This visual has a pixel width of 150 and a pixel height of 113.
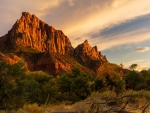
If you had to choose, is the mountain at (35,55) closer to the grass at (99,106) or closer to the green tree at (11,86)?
the green tree at (11,86)

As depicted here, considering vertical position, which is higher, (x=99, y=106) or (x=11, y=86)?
(x=11, y=86)

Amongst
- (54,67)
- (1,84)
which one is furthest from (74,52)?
(1,84)

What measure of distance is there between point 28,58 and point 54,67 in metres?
17.6

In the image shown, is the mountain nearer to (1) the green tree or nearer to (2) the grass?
(1) the green tree

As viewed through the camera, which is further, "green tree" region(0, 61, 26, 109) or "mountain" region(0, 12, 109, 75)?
"mountain" region(0, 12, 109, 75)

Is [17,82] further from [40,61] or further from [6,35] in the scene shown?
[6,35]

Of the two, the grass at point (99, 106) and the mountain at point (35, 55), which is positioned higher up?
the mountain at point (35, 55)

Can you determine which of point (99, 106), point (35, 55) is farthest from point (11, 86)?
point (35, 55)

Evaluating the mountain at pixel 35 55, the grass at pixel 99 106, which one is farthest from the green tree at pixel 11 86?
the mountain at pixel 35 55

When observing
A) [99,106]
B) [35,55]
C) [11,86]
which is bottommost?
[99,106]

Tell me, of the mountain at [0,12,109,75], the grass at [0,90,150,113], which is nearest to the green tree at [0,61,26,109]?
the grass at [0,90,150,113]

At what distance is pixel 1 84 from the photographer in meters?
17.5

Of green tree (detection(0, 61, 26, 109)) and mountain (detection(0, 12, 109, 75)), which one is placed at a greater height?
mountain (detection(0, 12, 109, 75))

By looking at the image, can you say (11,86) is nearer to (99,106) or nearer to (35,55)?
(99,106)
